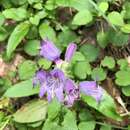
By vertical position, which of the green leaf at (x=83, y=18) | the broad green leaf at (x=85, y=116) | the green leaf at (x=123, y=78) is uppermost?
the green leaf at (x=83, y=18)

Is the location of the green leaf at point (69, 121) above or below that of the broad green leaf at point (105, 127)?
above

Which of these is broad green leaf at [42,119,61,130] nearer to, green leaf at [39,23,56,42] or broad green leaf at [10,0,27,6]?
→ green leaf at [39,23,56,42]

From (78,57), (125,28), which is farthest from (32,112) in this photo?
(125,28)

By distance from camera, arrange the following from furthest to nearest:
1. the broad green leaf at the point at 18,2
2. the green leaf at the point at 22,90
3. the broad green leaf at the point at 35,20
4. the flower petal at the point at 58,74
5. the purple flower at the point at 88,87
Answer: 1. the broad green leaf at the point at 18,2
2. the broad green leaf at the point at 35,20
3. the green leaf at the point at 22,90
4. the purple flower at the point at 88,87
5. the flower petal at the point at 58,74

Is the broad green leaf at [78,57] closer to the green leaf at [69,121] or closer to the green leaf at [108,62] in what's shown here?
the green leaf at [108,62]

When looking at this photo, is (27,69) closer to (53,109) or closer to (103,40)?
(53,109)

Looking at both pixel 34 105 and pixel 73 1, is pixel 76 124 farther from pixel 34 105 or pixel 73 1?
pixel 73 1

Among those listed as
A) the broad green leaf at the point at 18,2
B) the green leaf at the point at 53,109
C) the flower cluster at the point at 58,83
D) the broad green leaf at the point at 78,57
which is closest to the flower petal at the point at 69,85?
the flower cluster at the point at 58,83

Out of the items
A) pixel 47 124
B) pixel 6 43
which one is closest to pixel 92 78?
pixel 47 124

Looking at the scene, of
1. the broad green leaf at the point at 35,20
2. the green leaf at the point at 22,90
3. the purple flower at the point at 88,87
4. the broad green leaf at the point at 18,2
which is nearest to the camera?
the purple flower at the point at 88,87

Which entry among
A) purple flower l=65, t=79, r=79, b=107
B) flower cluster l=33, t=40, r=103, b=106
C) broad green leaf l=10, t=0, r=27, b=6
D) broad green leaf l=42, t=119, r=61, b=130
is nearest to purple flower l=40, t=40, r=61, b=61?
flower cluster l=33, t=40, r=103, b=106
